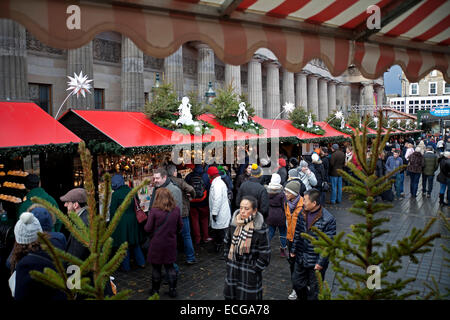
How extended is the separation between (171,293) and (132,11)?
405cm

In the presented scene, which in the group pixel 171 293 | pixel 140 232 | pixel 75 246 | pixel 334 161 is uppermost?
pixel 334 161

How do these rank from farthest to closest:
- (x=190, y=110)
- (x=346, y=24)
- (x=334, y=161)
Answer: (x=334, y=161), (x=190, y=110), (x=346, y=24)

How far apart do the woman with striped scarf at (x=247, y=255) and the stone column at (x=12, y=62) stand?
10.7 metres

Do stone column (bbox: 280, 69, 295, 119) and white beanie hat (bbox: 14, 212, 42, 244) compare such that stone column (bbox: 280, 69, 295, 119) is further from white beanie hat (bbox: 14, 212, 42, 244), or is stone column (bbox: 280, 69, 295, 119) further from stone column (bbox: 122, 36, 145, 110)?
white beanie hat (bbox: 14, 212, 42, 244)

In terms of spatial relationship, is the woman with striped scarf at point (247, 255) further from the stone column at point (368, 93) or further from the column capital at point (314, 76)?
the stone column at point (368, 93)

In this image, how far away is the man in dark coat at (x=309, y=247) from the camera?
400 cm

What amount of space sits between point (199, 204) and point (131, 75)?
10.9 m

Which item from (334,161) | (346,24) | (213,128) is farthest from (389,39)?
(334,161)

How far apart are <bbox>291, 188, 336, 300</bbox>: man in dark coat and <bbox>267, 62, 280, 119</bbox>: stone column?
23.7 meters

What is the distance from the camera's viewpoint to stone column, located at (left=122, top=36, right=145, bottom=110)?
51.9 ft

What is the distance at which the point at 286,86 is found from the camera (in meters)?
29.8

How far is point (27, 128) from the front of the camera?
6.21 meters

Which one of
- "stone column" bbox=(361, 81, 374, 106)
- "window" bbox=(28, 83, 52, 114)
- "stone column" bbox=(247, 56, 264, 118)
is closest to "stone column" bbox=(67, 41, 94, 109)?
"window" bbox=(28, 83, 52, 114)

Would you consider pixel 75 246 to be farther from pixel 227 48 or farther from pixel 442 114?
pixel 442 114
